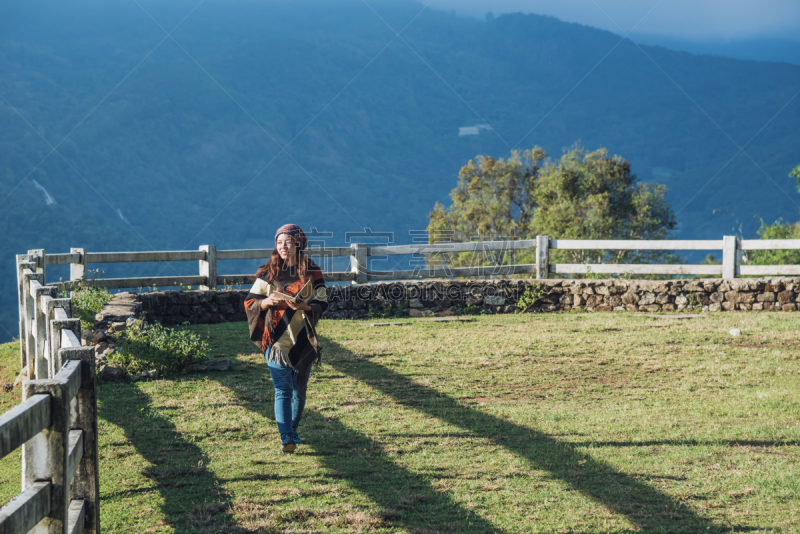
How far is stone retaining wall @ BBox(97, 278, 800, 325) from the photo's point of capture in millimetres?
11984

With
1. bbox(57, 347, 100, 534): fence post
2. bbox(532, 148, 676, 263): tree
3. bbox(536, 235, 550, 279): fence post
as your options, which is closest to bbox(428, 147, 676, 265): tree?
bbox(532, 148, 676, 263): tree

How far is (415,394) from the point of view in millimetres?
6863

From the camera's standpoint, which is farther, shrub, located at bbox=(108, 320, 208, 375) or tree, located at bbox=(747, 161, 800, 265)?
tree, located at bbox=(747, 161, 800, 265)

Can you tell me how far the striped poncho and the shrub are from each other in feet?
9.60

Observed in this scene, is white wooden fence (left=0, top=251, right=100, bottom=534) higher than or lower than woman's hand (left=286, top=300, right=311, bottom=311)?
lower

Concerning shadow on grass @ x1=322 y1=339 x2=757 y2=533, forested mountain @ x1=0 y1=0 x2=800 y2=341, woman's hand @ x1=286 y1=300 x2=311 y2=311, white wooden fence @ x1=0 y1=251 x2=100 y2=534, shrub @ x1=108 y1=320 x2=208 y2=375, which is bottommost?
shadow on grass @ x1=322 y1=339 x2=757 y2=533

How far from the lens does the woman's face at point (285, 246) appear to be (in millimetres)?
4922

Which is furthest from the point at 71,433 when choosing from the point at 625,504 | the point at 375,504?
the point at 625,504

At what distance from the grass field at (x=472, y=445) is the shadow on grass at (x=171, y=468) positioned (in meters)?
0.02

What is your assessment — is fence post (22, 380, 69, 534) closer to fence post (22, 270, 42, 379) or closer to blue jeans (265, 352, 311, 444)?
blue jeans (265, 352, 311, 444)

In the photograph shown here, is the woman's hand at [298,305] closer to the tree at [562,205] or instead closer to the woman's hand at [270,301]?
the woman's hand at [270,301]

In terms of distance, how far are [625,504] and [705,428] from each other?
1921 millimetres

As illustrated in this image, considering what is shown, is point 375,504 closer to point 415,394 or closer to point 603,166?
point 415,394

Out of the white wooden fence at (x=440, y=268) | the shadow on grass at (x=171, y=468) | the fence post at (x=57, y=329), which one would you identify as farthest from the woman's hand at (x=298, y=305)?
the white wooden fence at (x=440, y=268)
